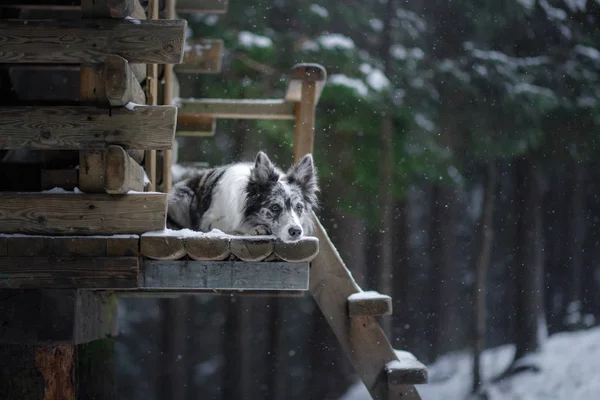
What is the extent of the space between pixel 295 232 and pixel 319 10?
32.8 feet

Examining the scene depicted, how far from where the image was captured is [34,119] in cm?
423

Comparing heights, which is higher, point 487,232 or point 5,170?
point 5,170

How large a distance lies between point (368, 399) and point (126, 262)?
1135cm

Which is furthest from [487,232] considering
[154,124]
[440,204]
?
[154,124]

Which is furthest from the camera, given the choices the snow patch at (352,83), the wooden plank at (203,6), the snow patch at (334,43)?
the snow patch at (334,43)

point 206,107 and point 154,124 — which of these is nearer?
point 154,124

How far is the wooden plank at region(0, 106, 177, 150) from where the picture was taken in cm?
419

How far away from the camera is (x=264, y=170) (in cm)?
527

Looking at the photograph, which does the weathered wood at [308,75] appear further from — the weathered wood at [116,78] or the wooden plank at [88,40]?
the weathered wood at [116,78]

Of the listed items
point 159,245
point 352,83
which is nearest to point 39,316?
point 159,245

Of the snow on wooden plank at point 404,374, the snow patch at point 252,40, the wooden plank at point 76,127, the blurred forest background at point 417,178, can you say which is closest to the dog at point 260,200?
the wooden plank at point 76,127

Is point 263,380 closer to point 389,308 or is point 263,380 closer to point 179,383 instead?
point 179,383

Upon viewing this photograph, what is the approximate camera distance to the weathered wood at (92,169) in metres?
4.21

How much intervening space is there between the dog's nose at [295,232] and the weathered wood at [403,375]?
1.57m
